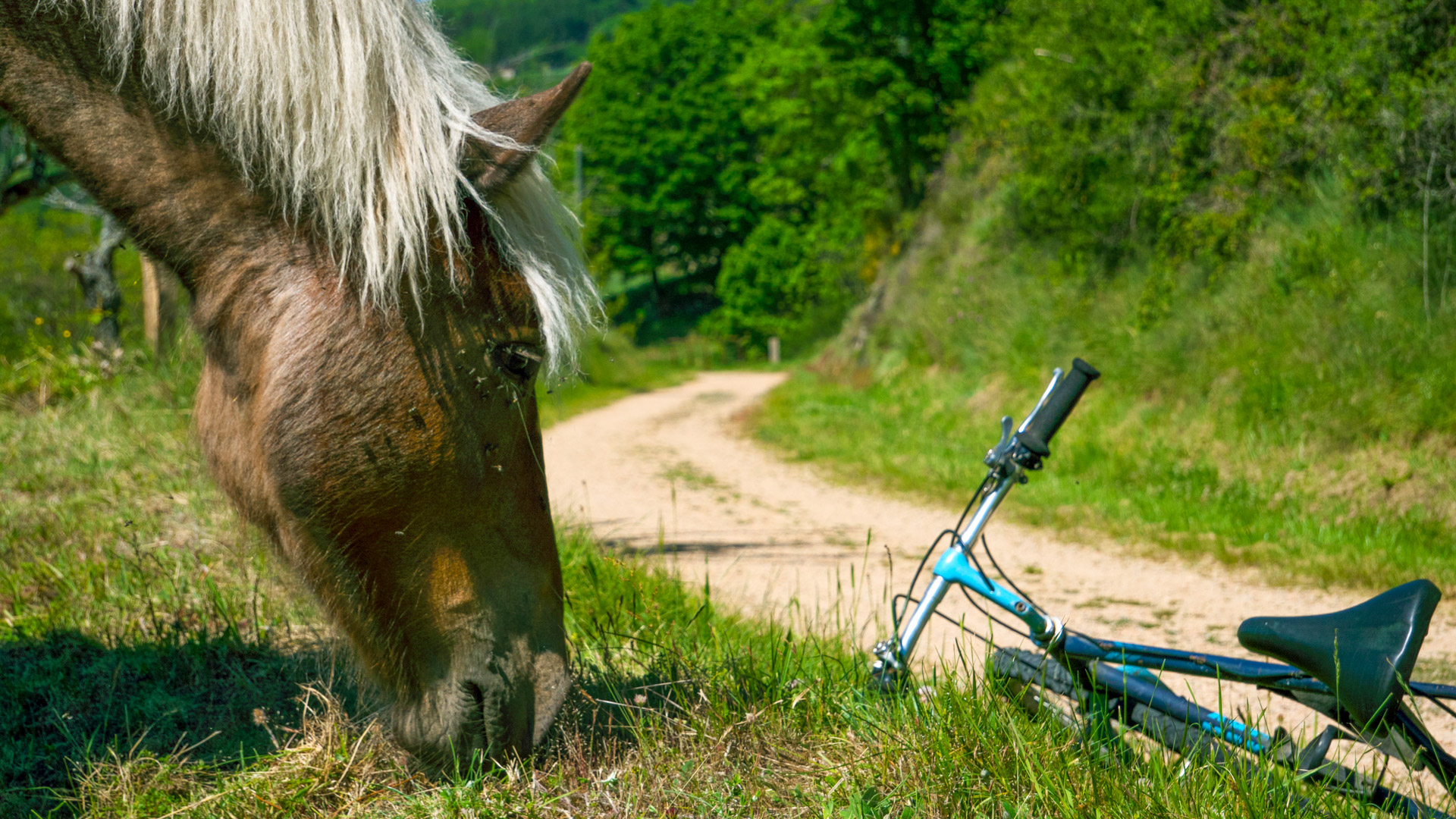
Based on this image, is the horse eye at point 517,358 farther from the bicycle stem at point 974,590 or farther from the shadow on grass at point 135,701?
the bicycle stem at point 974,590

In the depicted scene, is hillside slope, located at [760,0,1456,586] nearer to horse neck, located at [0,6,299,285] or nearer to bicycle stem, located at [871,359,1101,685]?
bicycle stem, located at [871,359,1101,685]

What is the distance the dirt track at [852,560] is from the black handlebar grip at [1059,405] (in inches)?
21.2

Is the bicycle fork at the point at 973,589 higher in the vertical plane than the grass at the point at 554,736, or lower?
higher

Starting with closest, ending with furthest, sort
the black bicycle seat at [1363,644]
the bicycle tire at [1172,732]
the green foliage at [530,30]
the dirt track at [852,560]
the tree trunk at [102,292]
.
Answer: the black bicycle seat at [1363,644], the bicycle tire at [1172,732], the green foliage at [530,30], the dirt track at [852,560], the tree trunk at [102,292]

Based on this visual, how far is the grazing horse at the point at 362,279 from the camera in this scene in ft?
6.24

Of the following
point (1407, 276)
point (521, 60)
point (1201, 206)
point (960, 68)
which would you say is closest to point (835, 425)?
point (1201, 206)

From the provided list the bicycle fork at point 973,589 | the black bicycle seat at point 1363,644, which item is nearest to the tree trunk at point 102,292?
the bicycle fork at point 973,589

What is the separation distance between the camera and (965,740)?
6.43 feet

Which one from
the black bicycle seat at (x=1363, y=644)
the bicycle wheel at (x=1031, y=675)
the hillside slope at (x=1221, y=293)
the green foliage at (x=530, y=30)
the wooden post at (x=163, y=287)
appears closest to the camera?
the black bicycle seat at (x=1363, y=644)

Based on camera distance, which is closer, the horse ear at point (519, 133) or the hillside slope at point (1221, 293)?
the horse ear at point (519, 133)

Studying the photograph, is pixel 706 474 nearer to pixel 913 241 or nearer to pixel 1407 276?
pixel 1407 276

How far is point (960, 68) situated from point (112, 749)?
20.7 m

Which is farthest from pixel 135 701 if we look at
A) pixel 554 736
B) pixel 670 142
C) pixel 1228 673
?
pixel 670 142

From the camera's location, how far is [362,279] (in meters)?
1.92
